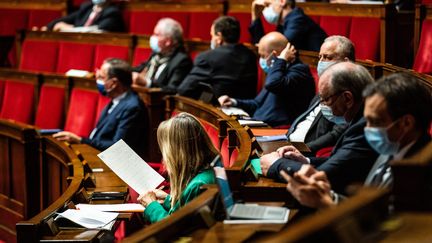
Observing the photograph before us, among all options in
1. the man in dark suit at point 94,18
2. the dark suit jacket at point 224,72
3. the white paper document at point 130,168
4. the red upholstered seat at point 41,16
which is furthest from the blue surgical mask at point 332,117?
Result: the red upholstered seat at point 41,16

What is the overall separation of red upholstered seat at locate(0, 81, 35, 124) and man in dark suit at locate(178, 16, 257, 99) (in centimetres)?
67

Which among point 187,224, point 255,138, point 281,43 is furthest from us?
point 281,43

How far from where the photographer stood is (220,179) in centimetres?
122

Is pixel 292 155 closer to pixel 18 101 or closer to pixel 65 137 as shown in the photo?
pixel 65 137

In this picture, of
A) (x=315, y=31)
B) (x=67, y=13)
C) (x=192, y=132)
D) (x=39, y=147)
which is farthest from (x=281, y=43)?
(x=67, y=13)

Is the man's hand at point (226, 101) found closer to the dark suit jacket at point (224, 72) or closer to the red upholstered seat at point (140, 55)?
the dark suit jacket at point (224, 72)

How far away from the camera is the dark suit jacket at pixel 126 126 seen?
2430mm

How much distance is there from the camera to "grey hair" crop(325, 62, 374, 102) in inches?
56.8

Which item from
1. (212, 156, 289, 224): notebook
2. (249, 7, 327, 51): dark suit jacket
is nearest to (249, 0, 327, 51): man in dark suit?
(249, 7, 327, 51): dark suit jacket

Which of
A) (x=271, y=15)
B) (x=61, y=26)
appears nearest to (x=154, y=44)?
(x=271, y=15)

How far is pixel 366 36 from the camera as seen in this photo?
2451mm

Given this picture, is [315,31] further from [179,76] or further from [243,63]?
[179,76]

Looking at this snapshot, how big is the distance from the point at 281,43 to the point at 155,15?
1167 millimetres

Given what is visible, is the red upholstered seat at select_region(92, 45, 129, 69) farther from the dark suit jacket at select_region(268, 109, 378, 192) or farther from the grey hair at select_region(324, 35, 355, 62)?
the dark suit jacket at select_region(268, 109, 378, 192)
